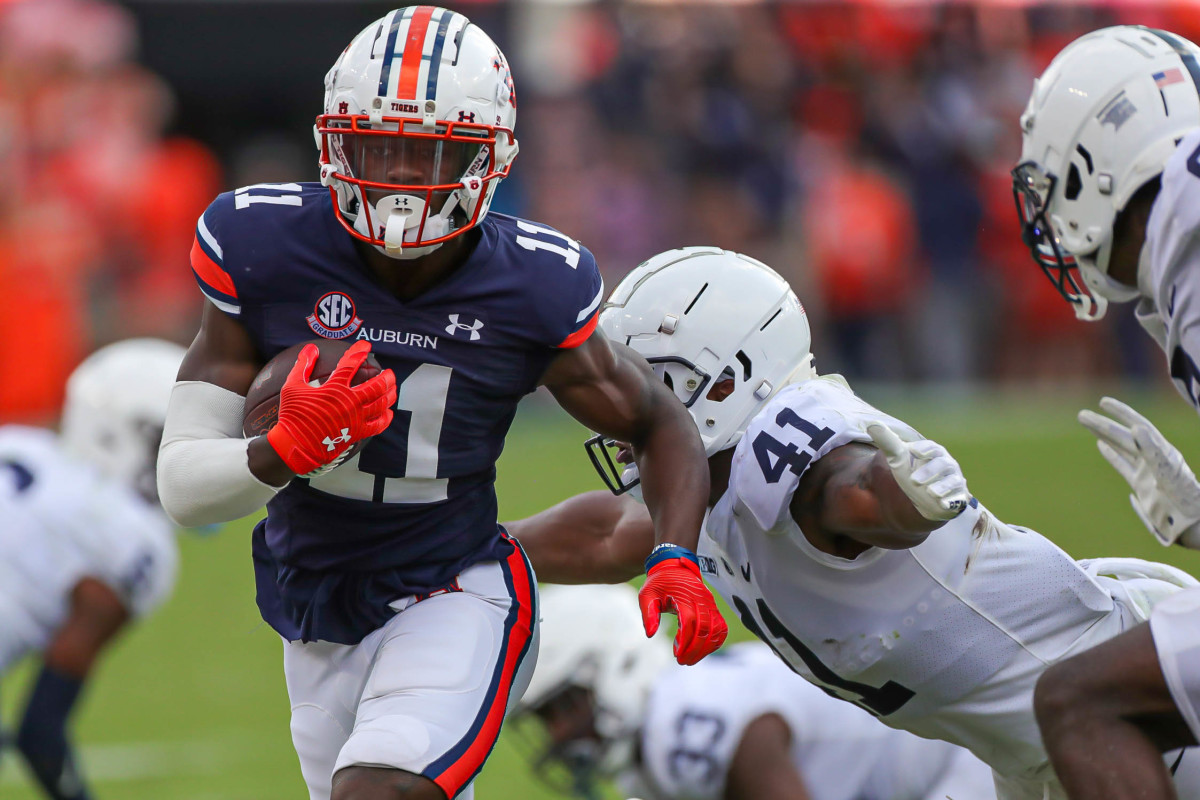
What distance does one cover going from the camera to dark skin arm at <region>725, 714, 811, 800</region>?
153 inches

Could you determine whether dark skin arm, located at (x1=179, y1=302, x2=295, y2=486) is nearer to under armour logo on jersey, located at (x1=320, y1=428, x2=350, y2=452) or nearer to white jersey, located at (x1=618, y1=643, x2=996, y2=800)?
under armour logo on jersey, located at (x1=320, y1=428, x2=350, y2=452)

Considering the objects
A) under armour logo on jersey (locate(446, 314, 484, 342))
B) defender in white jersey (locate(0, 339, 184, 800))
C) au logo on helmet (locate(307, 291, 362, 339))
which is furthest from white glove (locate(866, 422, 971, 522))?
defender in white jersey (locate(0, 339, 184, 800))

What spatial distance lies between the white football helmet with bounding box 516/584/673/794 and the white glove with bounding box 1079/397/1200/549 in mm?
1579

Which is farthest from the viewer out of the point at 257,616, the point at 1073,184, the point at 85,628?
the point at 257,616

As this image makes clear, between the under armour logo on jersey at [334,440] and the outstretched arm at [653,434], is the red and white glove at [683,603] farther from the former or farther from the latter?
the under armour logo on jersey at [334,440]

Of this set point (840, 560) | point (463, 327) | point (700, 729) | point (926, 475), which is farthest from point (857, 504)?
point (700, 729)

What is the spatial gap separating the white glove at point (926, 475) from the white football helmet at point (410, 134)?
0.96 metres

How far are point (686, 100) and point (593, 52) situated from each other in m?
1.10

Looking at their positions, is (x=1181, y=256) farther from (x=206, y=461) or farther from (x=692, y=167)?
(x=692, y=167)

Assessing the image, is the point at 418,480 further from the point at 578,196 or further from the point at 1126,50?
the point at 578,196

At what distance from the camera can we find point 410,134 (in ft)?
10.2

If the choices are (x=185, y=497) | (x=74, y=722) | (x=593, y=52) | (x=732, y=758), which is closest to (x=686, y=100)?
(x=593, y=52)

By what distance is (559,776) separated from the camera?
18.8 feet

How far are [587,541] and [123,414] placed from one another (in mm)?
2012
